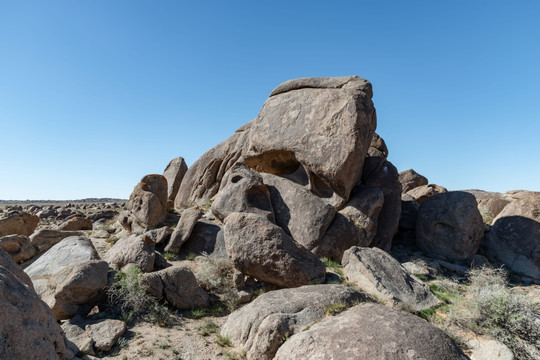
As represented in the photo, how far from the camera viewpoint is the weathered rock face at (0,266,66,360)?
10.6 ft

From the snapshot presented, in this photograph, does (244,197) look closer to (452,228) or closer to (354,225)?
(354,225)

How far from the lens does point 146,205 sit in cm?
1374

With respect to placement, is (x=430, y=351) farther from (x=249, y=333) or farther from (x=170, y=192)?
(x=170, y=192)

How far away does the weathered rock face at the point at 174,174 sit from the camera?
20.6m

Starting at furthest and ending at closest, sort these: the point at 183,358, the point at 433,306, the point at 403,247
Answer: the point at 403,247 < the point at 433,306 < the point at 183,358

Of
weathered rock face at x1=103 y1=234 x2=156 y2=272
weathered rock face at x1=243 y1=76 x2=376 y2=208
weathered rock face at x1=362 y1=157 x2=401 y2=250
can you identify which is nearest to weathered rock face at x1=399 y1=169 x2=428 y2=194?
weathered rock face at x1=362 y1=157 x2=401 y2=250

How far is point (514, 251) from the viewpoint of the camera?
12922 mm

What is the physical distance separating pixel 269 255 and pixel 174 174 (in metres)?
14.0

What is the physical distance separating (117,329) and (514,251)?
13379mm

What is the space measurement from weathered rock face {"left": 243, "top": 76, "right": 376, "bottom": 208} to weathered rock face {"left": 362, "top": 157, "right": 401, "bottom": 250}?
1.28 m

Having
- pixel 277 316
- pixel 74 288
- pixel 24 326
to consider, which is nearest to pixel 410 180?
pixel 277 316

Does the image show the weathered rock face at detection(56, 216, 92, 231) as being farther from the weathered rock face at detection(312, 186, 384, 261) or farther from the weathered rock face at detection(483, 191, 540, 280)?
the weathered rock face at detection(483, 191, 540, 280)

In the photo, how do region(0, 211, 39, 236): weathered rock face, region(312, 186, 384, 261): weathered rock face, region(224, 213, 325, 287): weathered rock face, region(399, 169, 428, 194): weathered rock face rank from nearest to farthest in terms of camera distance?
region(224, 213, 325, 287): weathered rock face, region(312, 186, 384, 261): weathered rock face, region(0, 211, 39, 236): weathered rock face, region(399, 169, 428, 194): weathered rock face

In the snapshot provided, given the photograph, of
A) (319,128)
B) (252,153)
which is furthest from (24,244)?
(319,128)
